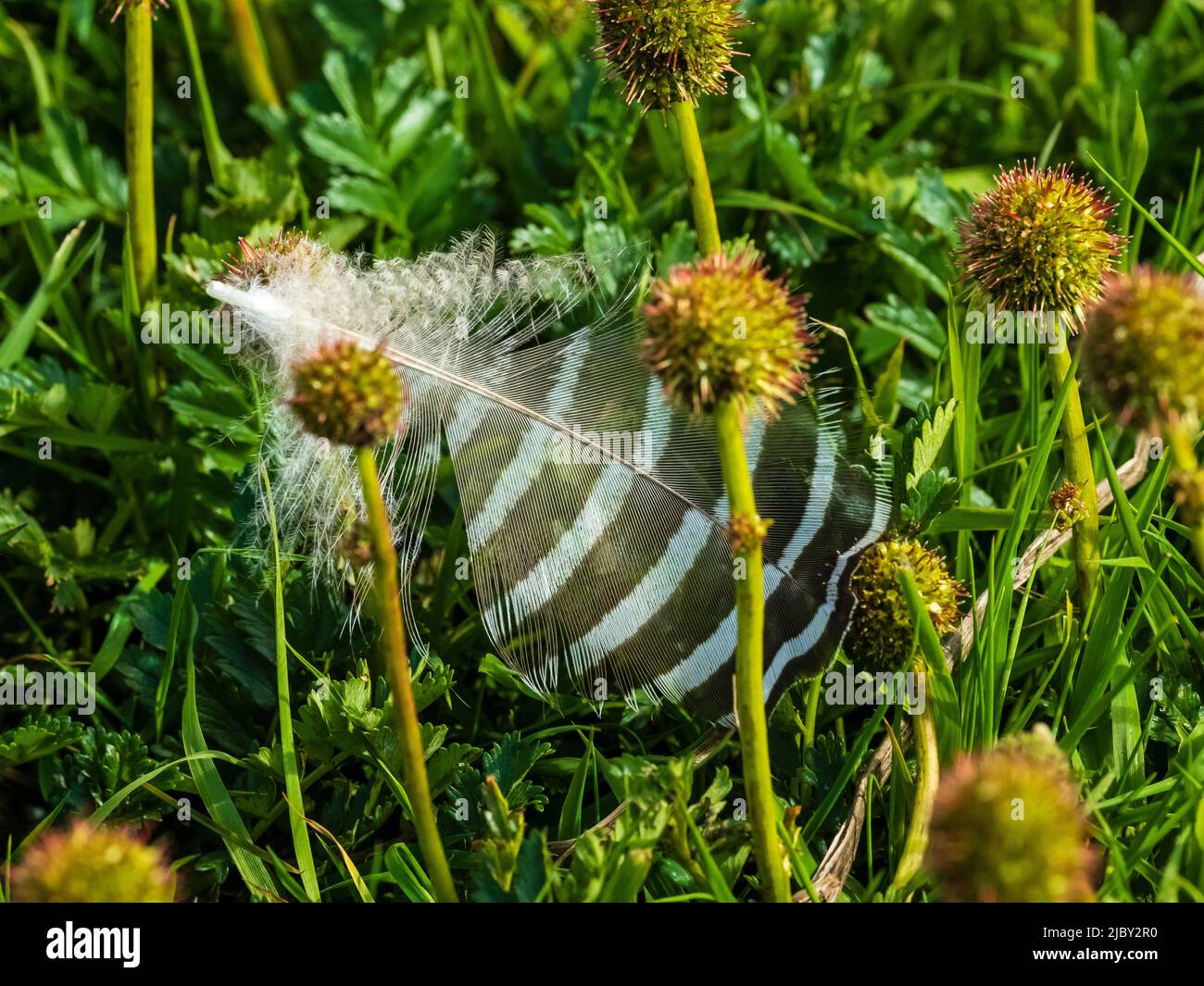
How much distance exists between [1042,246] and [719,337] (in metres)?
0.98

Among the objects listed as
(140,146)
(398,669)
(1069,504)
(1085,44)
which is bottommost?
(398,669)

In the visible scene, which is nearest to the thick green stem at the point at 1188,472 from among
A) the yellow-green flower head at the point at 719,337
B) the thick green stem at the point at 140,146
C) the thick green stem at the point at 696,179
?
the yellow-green flower head at the point at 719,337

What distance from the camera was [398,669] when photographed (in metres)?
2.00

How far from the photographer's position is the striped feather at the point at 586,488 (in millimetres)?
2539

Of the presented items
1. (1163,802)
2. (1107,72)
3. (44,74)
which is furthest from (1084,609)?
(44,74)

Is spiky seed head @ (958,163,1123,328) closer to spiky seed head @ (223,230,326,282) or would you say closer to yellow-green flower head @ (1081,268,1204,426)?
yellow-green flower head @ (1081,268,1204,426)

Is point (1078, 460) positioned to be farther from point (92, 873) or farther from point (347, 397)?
point (92, 873)

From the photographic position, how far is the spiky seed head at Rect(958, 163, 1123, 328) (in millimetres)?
2455

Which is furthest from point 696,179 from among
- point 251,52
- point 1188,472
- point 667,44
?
point 251,52

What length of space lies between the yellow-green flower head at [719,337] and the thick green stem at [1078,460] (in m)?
0.91

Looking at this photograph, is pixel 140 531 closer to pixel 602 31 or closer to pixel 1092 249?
pixel 602 31

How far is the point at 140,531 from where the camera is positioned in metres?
3.38

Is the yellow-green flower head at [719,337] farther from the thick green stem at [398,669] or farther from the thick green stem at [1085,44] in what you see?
the thick green stem at [1085,44]
